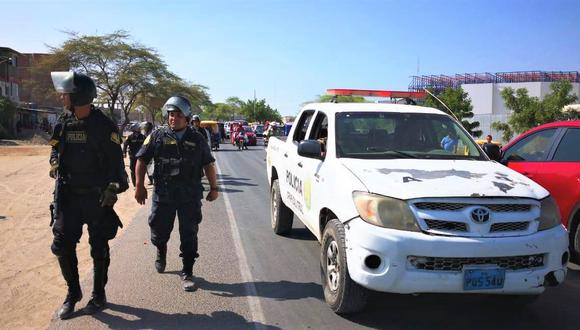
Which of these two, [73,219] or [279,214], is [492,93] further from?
[73,219]

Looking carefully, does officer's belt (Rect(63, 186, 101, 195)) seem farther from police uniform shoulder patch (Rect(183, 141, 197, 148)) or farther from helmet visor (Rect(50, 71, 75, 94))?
police uniform shoulder patch (Rect(183, 141, 197, 148))

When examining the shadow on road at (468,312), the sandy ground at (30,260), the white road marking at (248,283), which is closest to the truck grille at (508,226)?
the shadow on road at (468,312)

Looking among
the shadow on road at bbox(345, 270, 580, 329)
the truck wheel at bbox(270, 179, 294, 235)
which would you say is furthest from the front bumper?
the truck wheel at bbox(270, 179, 294, 235)

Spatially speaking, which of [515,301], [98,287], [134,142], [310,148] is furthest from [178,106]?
[134,142]

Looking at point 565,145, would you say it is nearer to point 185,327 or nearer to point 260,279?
Answer: point 260,279

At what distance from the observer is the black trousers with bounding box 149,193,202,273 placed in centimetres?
523

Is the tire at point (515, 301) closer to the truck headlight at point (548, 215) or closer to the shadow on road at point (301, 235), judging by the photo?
the truck headlight at point (548, 215)

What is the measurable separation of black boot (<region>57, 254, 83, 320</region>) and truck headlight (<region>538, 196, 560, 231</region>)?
12.6ft

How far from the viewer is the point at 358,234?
3990mm

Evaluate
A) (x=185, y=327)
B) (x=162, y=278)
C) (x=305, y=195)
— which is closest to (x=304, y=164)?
(x=305, y=195)

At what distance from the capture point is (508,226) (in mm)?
3986

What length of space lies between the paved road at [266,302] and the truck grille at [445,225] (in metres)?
0.94

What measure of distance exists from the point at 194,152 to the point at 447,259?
8.66ft

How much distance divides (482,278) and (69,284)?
11.1ft
